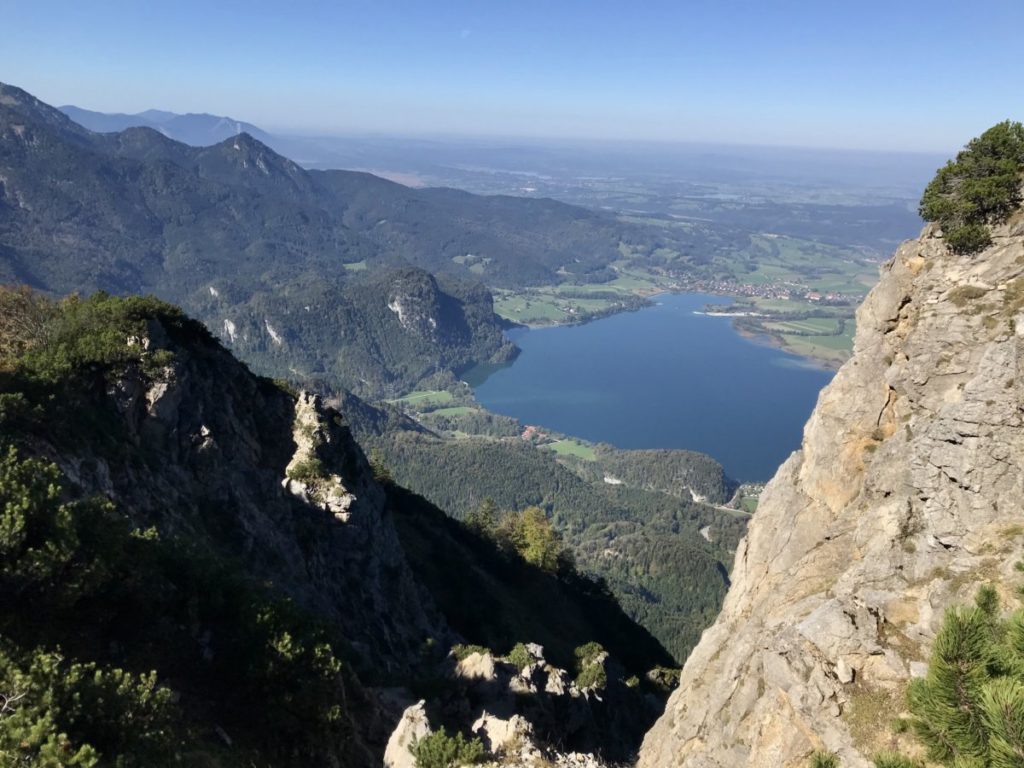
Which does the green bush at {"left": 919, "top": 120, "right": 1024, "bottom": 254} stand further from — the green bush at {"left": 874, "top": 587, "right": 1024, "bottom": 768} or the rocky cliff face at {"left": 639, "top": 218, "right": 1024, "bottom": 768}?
the green bush at {"left": 874, "top": 587, "right": 1024, "bottom": 768}

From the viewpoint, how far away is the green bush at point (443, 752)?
18.3 meters

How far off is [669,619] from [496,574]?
53.1 metres

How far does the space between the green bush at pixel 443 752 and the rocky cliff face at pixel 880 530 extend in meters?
6.79

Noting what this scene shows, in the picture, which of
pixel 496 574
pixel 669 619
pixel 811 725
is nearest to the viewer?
pixel 811 725

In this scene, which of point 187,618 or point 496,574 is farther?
point 496,574

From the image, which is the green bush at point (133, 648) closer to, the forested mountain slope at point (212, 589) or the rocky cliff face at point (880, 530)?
the forested mountain slope at point (212, 589)

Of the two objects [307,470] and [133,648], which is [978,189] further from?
[307,470]

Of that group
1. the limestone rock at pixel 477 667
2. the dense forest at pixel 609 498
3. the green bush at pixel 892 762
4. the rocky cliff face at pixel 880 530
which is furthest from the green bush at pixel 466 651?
the dense forest at pixel 609 498

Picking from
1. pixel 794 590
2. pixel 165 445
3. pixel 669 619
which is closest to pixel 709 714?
pixel 794 590

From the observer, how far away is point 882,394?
25438mm

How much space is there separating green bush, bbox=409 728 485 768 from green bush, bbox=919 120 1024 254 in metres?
24.9

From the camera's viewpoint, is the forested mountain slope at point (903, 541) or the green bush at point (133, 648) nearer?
the green bush at point (133, 648)

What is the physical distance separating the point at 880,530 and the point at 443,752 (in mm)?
14880

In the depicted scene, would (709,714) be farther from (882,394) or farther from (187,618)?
(187,618)
